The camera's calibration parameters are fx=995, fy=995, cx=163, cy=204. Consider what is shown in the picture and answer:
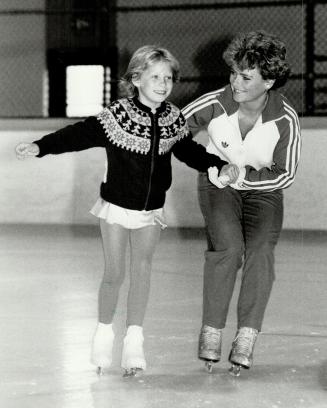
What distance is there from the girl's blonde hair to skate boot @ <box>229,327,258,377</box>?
1100mm

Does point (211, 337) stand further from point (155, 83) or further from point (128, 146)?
point (155, 83)

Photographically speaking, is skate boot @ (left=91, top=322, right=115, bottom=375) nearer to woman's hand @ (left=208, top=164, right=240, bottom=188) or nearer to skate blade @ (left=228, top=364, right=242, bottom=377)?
skate blade @ (left=228, top=364, right=242, bottom=377)

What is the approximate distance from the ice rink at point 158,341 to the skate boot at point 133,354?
0.04 metres

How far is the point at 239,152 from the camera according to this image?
4355 mm

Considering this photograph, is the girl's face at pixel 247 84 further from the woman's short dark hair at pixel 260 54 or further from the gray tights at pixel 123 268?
the gray tights at pixel 123 268

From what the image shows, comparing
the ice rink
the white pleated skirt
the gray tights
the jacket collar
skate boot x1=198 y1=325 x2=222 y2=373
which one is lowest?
the ice rink

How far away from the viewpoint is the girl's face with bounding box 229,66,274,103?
166 inches

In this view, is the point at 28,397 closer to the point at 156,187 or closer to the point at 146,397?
the point at 146,397

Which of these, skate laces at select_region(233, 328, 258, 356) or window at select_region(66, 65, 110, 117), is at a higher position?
skate laces at select_region(233, 328, 258, 356)

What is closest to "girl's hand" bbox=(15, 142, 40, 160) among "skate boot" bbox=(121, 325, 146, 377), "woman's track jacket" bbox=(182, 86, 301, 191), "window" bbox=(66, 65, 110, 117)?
"woman's track jacket" bbox=(182, 86, 301, 191)

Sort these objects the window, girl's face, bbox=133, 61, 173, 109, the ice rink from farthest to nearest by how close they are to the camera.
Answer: the window, girl's face, bbox=133, 61, 173, 109, the ice rink

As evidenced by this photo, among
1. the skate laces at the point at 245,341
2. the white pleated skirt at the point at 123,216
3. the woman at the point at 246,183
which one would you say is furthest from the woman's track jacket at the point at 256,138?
the skate laces at the point at 245,341

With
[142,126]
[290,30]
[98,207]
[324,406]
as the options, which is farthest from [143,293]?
[290,30]

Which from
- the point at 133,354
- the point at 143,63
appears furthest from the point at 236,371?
the point at 143,63
